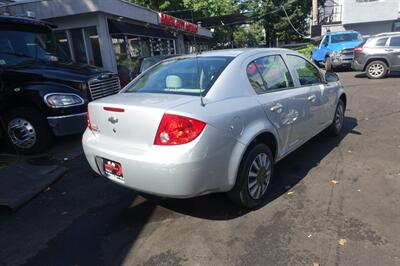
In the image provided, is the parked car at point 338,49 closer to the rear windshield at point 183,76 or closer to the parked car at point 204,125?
the parked car at point 204,125

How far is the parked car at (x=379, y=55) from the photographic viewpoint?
12055 mm

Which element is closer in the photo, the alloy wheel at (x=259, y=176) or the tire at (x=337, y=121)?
the alloy wheel at (x=259, y=176)

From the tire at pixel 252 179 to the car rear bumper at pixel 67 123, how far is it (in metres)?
3.50

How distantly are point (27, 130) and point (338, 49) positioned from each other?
594 inches

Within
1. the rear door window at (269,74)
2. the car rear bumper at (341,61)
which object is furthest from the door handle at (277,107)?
the car rear bumper at (341,61)

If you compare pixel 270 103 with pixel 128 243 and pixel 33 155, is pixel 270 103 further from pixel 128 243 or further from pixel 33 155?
pixel 33 155

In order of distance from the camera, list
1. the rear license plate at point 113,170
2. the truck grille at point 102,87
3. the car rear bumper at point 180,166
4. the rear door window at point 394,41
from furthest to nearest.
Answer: the rear door window at point 394,41, the truck grille at point 102,87, the rear license plate at point 113,170, the car rear bumper at point 180,166

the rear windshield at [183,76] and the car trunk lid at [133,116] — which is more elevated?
the rear windshield at [183,76]

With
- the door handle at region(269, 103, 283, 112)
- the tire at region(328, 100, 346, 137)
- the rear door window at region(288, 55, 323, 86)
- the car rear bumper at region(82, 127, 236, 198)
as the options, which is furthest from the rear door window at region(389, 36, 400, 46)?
the car rear bumper at region(82, 127, 236, 198)

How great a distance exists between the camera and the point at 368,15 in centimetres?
2947

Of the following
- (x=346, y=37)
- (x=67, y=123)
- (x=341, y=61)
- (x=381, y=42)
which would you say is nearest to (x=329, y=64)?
(x=341, y=61)

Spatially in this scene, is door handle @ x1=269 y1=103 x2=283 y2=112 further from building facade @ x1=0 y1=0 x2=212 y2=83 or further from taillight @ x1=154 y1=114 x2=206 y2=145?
building facade @ x1=0 y1=0 x2=212 y2=83

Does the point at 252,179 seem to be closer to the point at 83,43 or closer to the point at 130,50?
the point at 83,43

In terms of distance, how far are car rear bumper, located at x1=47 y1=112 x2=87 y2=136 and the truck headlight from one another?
0.67ft
